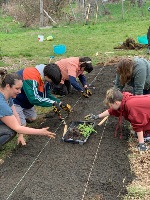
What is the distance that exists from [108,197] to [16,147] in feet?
5.14

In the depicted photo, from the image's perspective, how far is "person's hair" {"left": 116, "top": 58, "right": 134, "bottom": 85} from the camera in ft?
13.4

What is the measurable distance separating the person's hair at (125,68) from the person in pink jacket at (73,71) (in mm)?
1177

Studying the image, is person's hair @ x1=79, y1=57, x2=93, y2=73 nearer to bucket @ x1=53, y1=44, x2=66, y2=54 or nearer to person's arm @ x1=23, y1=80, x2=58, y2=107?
person's arm @ x1=23, y1=80, x2=58, y2=107

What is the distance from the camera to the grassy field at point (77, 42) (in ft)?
28.1

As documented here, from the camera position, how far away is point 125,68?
4.10 m

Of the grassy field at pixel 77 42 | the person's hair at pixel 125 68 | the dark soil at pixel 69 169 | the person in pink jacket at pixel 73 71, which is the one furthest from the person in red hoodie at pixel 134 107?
the person in pink jacket at pixel 73 71

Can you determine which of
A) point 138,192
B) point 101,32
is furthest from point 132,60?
point 101,32

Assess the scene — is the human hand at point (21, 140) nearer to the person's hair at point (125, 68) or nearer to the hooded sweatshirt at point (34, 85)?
the hooded sweatshirt at point (34, 85)

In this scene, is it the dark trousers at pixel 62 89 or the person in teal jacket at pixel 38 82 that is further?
the dark trousers at pixel 62 89

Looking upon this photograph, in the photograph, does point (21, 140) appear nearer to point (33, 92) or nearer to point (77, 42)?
point (33, 92)

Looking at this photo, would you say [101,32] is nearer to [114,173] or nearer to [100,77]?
[100,77]

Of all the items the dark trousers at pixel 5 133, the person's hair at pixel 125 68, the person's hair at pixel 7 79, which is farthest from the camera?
Result: the person's hair at pixel 125 68

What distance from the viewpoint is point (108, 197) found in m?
2.92

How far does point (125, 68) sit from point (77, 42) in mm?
6567
